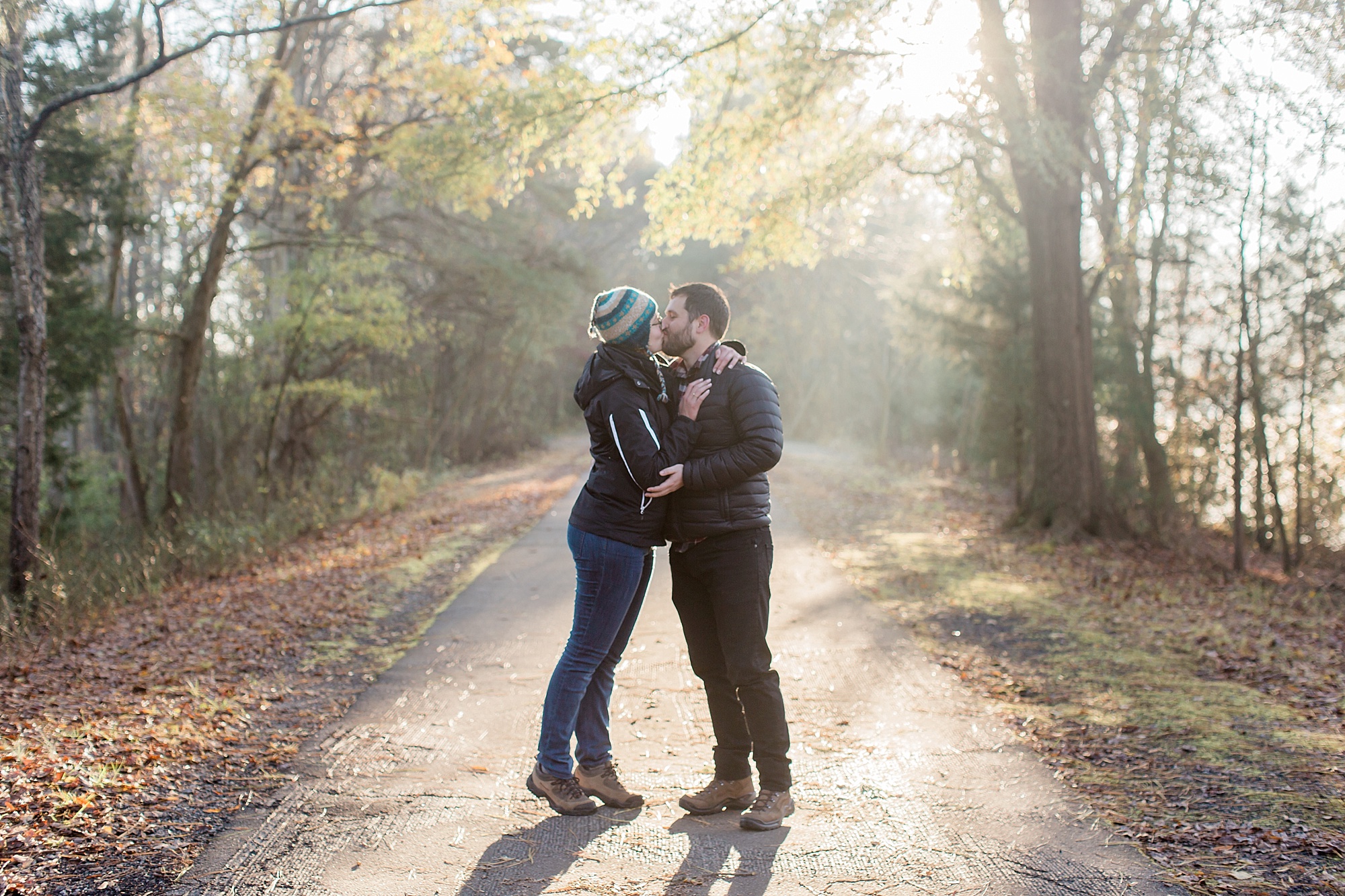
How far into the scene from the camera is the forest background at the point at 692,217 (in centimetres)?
1108

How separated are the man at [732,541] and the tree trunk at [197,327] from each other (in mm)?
11059

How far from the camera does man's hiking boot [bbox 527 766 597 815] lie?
13.3 feet

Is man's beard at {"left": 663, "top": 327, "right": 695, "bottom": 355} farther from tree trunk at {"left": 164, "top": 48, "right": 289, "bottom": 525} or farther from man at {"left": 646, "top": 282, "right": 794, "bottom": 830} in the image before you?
tree trunk at {"left": 164, "top": 48, "right": 289, "bottom": 525}

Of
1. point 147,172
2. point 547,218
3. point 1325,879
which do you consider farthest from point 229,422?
point 1325,879

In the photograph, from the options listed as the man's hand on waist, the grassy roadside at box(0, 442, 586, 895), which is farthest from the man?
the grassy roadside at box(0, 442, 586, 895)

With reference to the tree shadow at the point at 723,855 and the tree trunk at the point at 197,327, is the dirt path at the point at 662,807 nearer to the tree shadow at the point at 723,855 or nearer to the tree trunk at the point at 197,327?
the tree shadow at the point at 723,855

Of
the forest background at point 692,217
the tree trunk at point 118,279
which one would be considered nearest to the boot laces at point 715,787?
the forest background at point 692,217

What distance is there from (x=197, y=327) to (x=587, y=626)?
1236 centimetres

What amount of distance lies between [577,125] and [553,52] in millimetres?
9001

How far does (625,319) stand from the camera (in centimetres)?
394

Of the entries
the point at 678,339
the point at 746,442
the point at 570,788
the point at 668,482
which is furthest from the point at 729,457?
the point at 570,788

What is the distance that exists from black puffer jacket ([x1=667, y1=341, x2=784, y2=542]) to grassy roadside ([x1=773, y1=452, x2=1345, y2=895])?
1977 millimetres

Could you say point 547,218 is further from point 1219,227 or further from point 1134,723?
point 1134,723

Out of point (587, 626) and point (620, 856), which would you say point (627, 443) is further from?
point (620, 856)
